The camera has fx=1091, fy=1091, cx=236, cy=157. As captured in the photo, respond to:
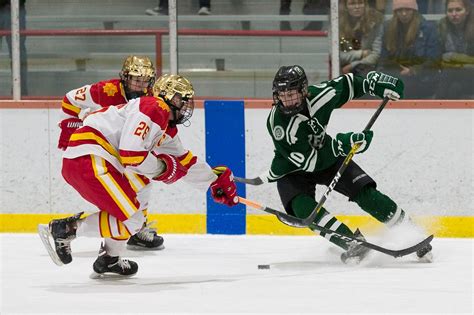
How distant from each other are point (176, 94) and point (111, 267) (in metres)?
0.76

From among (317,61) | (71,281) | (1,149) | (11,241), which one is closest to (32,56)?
(1,149)

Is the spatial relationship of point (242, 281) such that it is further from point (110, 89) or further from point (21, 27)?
point (21, 27)

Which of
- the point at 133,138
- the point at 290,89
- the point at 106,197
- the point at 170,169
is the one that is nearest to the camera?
the point at 133,138

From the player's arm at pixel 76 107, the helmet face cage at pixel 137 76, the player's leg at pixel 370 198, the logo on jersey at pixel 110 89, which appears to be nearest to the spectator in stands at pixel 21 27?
the player's arm at pixel 76 107

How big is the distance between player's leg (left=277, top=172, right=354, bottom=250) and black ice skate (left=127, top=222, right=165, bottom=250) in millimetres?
762

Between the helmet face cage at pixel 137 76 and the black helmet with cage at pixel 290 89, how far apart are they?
0.72m

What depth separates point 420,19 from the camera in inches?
229

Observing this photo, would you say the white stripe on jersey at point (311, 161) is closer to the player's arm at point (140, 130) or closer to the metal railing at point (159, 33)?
the player's arm at point (140, 130)

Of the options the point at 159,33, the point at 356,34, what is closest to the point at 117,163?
the point at 159,33

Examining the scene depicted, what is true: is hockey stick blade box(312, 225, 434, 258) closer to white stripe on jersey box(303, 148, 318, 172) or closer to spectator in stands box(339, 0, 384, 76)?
white stripe on jersey box(303, 148, 318, 172)

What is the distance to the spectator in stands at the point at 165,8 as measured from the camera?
19.7ft

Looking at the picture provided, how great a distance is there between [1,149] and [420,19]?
236 centimetres

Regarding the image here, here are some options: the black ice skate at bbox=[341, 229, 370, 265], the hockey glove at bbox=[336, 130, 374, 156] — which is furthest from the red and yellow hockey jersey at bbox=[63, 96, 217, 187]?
the black ice skate at bbox=[341, 229, 370, 265]

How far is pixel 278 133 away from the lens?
475 centimetres
